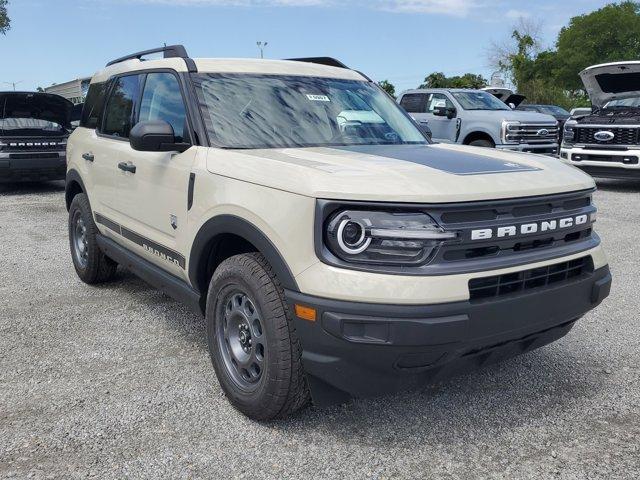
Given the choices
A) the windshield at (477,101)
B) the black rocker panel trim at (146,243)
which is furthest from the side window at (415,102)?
the black rocker panel trim at (146,243)

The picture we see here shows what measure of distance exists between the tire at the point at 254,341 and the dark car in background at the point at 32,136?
31.1 ft

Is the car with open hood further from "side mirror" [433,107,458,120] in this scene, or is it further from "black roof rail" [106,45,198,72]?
"black roof rail" [106,45,198,72]

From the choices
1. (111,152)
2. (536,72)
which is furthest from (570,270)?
(536,72)

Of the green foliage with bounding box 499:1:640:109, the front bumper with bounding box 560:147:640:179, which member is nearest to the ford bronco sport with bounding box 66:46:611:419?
Result: the front bumper with bounding box 560:147:640:179

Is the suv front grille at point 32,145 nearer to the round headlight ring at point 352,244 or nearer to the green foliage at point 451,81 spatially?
the round headlight ring at point 352,244

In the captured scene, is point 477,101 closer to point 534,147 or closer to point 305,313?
point 534,147

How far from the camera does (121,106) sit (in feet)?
15.5

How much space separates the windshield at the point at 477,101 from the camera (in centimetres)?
1289

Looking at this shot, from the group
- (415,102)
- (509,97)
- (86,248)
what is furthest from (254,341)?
(509,97)

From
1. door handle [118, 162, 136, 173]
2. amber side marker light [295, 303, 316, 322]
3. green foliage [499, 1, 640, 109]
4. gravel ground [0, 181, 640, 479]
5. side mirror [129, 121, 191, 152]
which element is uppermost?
green foliage [499, 1, 640, 109]

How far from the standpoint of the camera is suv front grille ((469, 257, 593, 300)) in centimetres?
260

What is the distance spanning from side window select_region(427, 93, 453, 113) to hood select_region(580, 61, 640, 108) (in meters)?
2.62

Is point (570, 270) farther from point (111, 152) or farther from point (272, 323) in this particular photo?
point (111, 152)

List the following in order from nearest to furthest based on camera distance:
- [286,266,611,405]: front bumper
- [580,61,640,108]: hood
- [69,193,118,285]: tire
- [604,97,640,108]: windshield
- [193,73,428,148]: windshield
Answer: [286,266,611,405]: front bumper
[193,73,428,148]: windshield
[69,193,118,285]: tire
[580,61,640,108]: hood
[604,97,640,108]: windshield
